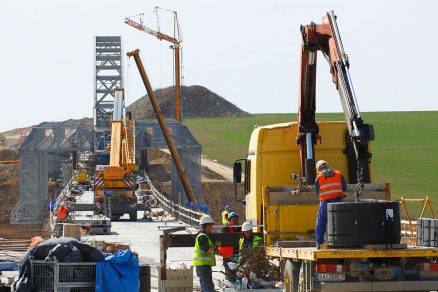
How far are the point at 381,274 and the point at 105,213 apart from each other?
38.2m

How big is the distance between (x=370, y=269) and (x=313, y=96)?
841 cm

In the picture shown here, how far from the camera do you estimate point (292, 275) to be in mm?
16281

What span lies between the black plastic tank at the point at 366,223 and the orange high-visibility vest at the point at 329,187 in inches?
57.0

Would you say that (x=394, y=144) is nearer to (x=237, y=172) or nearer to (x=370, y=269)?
(x=237, y=172)

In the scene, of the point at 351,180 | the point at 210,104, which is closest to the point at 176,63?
the point at 210,104

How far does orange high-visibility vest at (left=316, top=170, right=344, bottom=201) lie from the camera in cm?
1670

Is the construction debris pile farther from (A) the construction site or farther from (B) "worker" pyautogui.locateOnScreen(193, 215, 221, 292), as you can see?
(B) "worker" pyautogui.locateOnScreen(193, 215, 221, 292)

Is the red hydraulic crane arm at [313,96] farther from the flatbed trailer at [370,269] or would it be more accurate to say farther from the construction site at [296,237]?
the flatbed trailer at [370,269]

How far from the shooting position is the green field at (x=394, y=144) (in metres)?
79.9

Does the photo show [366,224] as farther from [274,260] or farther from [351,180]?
[351,180]

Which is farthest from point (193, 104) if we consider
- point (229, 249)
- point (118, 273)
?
point (118, 273)

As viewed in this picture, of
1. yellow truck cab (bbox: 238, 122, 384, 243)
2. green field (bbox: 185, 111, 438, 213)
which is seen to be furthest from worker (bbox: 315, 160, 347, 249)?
green field (bbox: 185, 111, 438, 213)

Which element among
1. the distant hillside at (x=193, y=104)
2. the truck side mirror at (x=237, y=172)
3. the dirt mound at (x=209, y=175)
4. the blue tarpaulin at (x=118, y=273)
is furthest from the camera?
the distant hillside at (x=193, y=104)

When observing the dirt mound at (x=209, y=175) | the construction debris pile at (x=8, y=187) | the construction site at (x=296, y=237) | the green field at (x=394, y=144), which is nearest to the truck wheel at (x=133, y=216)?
the construction site at (x=296, y=237)
